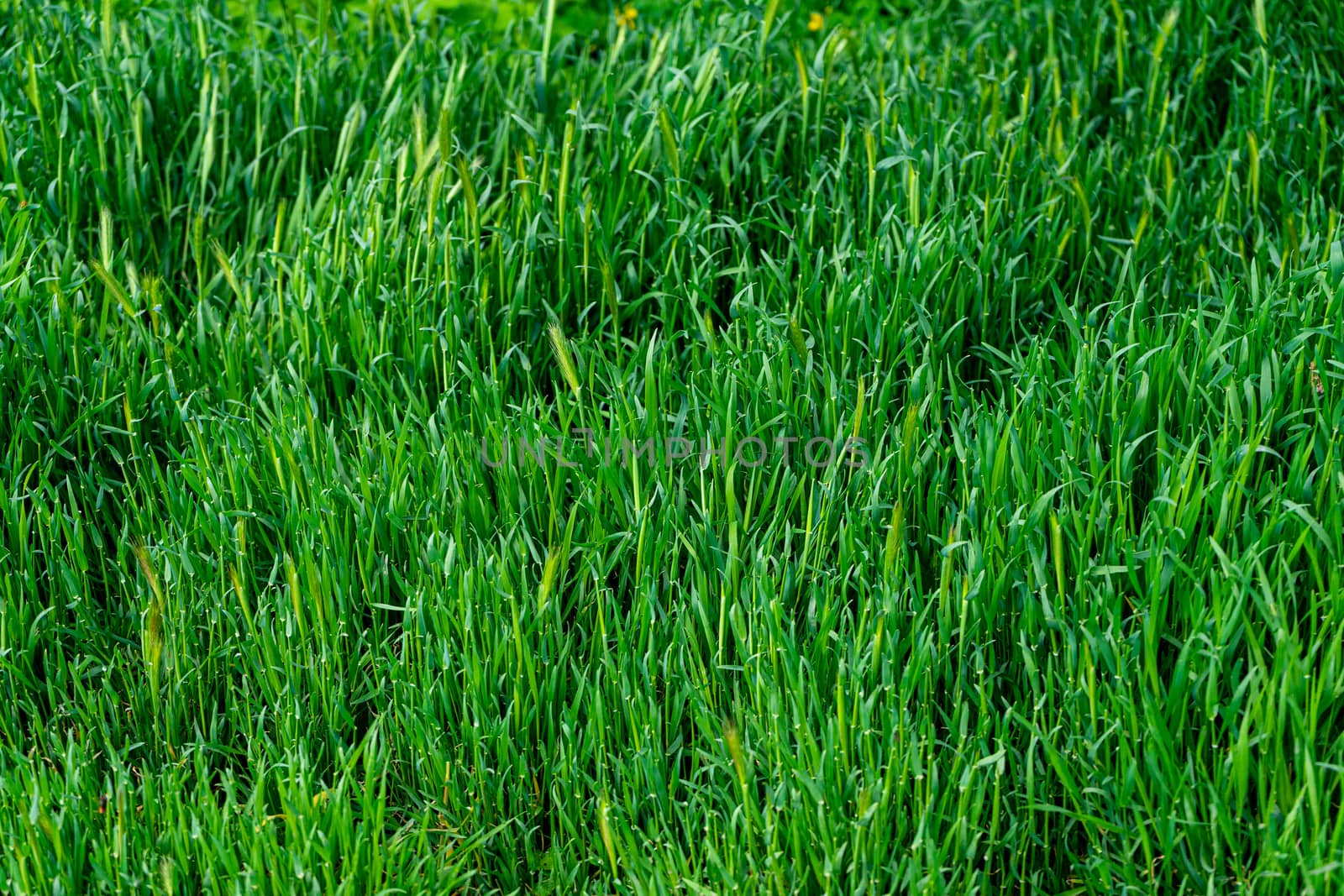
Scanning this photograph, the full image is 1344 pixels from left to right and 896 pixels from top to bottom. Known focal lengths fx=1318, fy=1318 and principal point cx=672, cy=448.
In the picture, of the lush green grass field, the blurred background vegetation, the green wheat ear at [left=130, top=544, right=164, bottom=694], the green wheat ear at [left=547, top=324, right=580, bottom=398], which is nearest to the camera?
the lush green grass field

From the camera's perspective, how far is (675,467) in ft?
7.23

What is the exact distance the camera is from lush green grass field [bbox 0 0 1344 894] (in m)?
1.72

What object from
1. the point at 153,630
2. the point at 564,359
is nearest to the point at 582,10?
the point at 564,359

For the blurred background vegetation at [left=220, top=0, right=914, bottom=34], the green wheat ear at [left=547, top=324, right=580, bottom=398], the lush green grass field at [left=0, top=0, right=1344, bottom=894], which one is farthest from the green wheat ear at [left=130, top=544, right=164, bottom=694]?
the blurred background vegetation at [left=220, top=0, right=914, bottom=34]

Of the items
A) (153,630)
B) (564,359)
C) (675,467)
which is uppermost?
(564,359)

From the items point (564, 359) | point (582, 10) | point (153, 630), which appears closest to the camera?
point (153, 630)

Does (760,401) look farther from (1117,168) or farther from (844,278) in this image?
(1117,168)

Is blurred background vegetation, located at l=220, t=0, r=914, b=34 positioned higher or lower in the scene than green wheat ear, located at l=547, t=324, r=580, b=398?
higher

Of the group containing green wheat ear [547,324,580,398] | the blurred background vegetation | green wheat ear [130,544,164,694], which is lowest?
green wheat ear [130,544,164,694]

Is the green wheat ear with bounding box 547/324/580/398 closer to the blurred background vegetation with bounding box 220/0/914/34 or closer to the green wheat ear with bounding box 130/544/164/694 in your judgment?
the green wheat ear with bounding box 130/544/164/694

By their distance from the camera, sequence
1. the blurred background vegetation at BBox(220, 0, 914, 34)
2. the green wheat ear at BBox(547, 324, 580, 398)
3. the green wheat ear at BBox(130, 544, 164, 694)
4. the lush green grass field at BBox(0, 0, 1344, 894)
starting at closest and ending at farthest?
the lush green grass field at BBox(0, 0, 1344, 894), the green wheat ear at BBox(130, 544, 164, 694), the green wheat ear at BBox(547, 324, 580, 398), the blurred background vegetation at BBox(220, 0, 914, 34)

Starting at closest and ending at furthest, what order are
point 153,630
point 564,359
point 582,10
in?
point 153,630 → point 564,359 → point 582,10

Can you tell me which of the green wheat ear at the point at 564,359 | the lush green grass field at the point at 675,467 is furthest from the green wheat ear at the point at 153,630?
the green wheat ear at the point at 564,359

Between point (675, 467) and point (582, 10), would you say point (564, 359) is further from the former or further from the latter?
point (582, 10)
